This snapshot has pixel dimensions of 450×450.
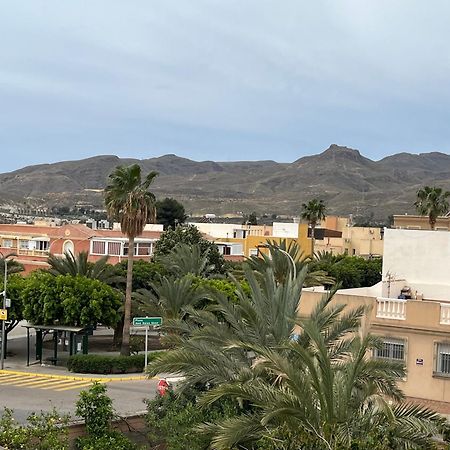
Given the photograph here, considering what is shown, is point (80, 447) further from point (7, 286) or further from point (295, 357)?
point (7, 286)

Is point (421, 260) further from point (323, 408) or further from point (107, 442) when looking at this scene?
point (323, 408)

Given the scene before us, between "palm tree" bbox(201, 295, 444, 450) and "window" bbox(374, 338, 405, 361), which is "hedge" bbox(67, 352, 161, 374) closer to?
"window" bbox(374, 338, 405, 361)

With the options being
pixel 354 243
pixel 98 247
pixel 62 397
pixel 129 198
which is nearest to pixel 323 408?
pixel 62 397

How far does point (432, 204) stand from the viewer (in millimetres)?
61656

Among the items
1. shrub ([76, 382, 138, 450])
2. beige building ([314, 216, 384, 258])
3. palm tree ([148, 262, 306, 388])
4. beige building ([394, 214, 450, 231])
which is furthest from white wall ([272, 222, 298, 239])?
shrub ([76, 382, 138, 450])

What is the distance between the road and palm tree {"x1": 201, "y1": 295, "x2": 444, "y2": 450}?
1124 centimetres

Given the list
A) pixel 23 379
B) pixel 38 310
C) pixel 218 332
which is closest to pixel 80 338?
pixel 38 310

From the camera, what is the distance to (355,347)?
551 inches

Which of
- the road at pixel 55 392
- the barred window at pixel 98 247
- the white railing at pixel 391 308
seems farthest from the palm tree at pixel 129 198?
the barred window at pixel 98 247

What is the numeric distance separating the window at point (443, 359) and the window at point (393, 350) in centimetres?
100

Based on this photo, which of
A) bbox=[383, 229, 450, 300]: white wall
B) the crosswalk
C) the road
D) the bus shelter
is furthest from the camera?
the bus shelter

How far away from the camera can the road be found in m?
27.3

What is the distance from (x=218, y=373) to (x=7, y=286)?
2743 centimetres

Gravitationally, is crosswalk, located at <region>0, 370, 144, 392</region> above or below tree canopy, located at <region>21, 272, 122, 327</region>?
below
